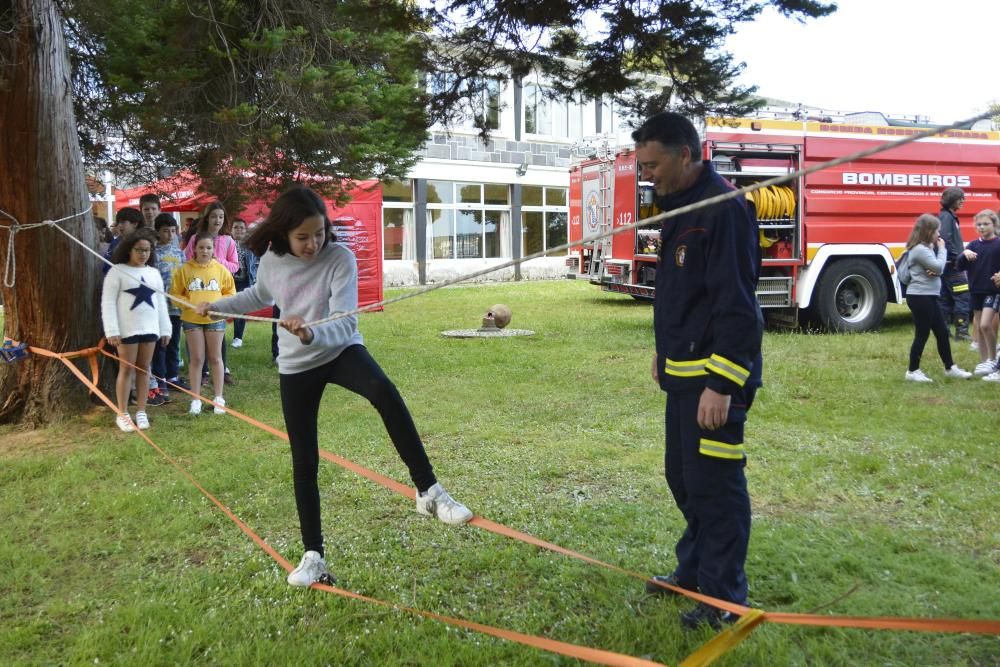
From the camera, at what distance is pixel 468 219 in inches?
1115

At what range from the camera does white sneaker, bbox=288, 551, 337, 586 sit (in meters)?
3.52

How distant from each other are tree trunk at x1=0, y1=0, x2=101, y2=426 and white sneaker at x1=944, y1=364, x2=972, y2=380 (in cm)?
836

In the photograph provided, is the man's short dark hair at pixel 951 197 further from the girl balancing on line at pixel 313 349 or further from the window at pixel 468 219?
the window at pixel 468 219

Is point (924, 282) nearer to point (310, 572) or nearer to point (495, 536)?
point (495, 536)

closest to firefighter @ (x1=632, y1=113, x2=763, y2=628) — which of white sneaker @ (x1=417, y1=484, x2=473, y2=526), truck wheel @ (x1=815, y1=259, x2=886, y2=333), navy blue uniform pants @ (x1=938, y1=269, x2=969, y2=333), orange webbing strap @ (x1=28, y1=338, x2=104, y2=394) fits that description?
white sneaker @ (x1=417, y1=484, x2=473, y2=526)

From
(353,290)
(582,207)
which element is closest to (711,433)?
(353,290)

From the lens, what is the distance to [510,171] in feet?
94.9

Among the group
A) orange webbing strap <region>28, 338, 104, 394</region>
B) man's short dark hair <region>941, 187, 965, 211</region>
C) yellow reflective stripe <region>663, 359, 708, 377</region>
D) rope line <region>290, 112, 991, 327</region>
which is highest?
man's short dark hair <region>941, 187, 965, 211</region>

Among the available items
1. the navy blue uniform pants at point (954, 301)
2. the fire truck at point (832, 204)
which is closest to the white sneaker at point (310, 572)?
the fire truck at point (832, 204)

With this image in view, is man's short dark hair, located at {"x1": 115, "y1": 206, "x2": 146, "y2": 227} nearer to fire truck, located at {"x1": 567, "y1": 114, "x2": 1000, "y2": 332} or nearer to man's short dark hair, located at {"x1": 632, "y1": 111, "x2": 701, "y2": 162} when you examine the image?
man's short dark hair, located at {"x1": 632, "y1": 111, "x2": 701, "y2": 162}

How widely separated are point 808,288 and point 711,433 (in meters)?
10.0

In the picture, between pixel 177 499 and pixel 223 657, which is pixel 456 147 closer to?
pixel 177 499

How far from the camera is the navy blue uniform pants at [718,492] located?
2.85 meters

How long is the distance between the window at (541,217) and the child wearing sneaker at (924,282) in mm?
21337
